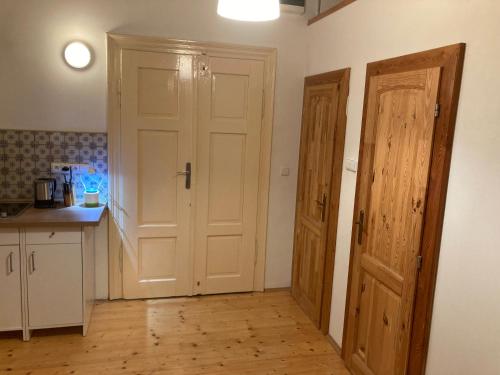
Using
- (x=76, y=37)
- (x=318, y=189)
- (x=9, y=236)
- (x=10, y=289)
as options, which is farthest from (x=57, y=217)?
(x=318, y=189)

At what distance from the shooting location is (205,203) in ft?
11.9

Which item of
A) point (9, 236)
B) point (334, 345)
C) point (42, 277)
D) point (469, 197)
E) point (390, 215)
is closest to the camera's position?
point (469, 197)

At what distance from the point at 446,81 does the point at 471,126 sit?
245mm

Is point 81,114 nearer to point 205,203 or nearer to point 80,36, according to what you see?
point 80,36

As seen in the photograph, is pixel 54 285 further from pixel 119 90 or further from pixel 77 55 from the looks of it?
pixel 77 55

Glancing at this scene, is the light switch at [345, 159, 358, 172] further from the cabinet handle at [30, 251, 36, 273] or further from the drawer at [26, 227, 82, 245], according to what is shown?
the cabinet handle at [30, 251, 36, 273]

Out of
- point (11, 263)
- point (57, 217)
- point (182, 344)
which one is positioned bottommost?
point (182, 344)

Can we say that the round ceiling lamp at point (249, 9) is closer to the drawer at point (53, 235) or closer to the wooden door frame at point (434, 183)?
the wooden door frame at point (434, 183)

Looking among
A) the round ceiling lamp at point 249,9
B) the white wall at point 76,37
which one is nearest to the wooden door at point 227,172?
the white wall at point 76,37

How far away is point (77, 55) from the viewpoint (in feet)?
10.4

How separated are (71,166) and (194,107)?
109 cm

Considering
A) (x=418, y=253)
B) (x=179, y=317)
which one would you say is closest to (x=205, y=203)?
(x=179, y=317)

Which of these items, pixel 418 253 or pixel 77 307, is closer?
pixel 418 253

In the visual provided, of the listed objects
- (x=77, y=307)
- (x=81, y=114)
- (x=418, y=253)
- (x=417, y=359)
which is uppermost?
(x=81, y=114)
